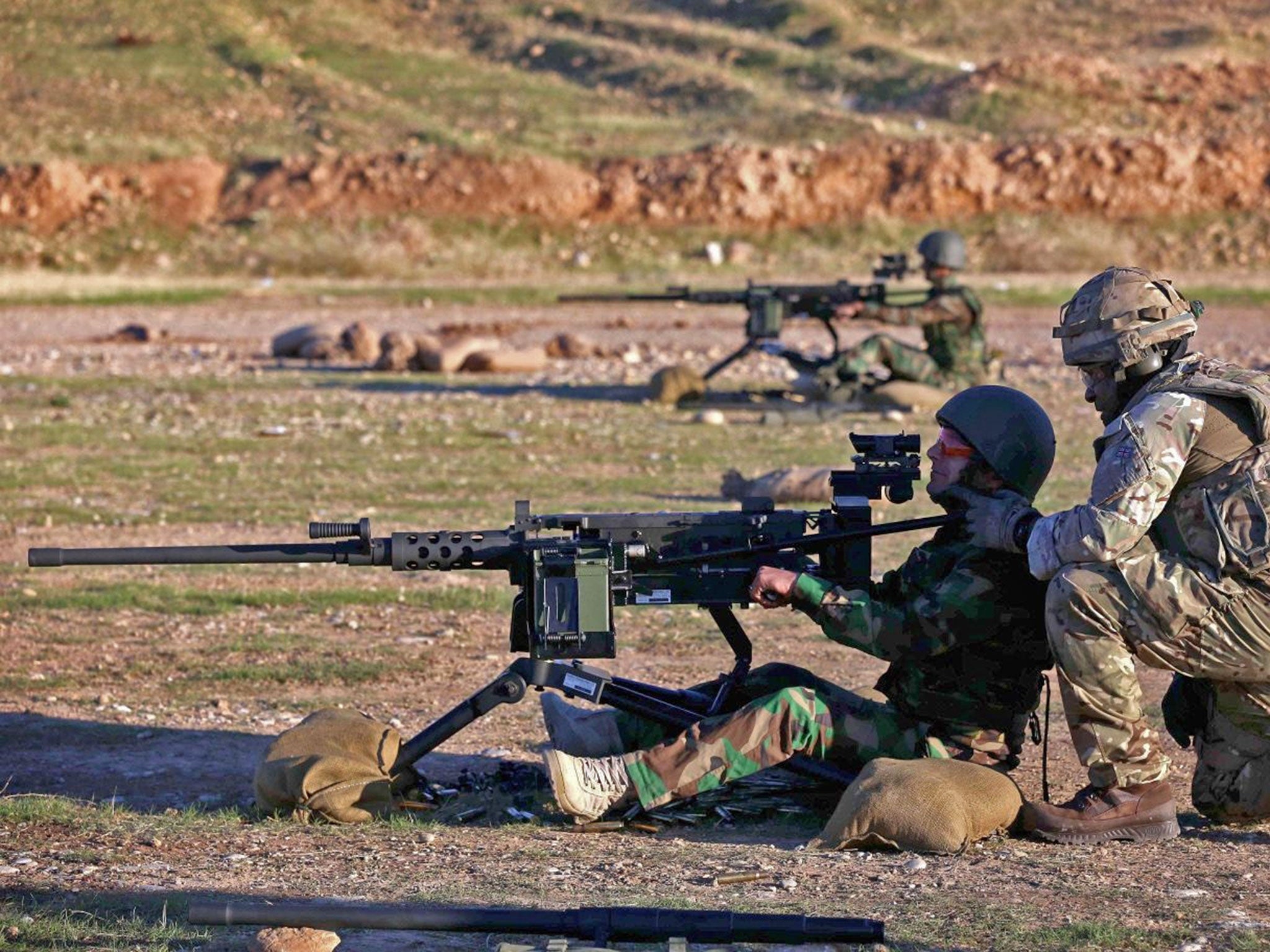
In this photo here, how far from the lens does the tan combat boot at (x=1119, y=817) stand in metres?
6.46

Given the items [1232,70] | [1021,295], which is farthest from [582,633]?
[1232,70]

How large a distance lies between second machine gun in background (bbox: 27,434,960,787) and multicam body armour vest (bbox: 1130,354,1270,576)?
2.78 ft

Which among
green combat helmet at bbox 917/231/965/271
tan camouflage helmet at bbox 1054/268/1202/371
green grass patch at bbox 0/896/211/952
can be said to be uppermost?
green combat helmet at bbox 917/231/965/271

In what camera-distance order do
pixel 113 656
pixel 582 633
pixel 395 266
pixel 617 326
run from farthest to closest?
pixel 395 266
pixel 617 326
pixel 113 656
pixel 582 633

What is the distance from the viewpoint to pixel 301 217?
39.0 meters

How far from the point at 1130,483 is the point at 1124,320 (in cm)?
62

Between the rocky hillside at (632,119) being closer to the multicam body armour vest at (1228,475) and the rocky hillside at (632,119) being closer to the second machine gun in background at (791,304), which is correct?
the second machine gun in background at (791,304)

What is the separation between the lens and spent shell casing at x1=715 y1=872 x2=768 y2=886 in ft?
19.6

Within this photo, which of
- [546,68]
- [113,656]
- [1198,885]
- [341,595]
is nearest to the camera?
[1198,885]

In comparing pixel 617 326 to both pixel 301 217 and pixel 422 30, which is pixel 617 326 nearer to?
pixel 301 217

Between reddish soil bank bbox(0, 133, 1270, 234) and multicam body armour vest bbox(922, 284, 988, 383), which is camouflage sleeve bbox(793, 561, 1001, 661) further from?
reddish soil bank bbox(0, 133, 1270, 234)

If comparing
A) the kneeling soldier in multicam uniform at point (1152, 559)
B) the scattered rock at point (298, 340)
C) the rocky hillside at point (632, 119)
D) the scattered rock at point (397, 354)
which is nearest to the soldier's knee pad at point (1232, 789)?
the kneeling soldier in multicam uniform at point (1152, 559)

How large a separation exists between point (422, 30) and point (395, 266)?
20.4 m

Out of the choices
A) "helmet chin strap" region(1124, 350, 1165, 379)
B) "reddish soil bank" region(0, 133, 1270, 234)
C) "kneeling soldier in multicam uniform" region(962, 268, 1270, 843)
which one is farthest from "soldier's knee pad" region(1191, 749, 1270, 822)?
"reddish soil bank" region(0, 133, 1270, 234)
